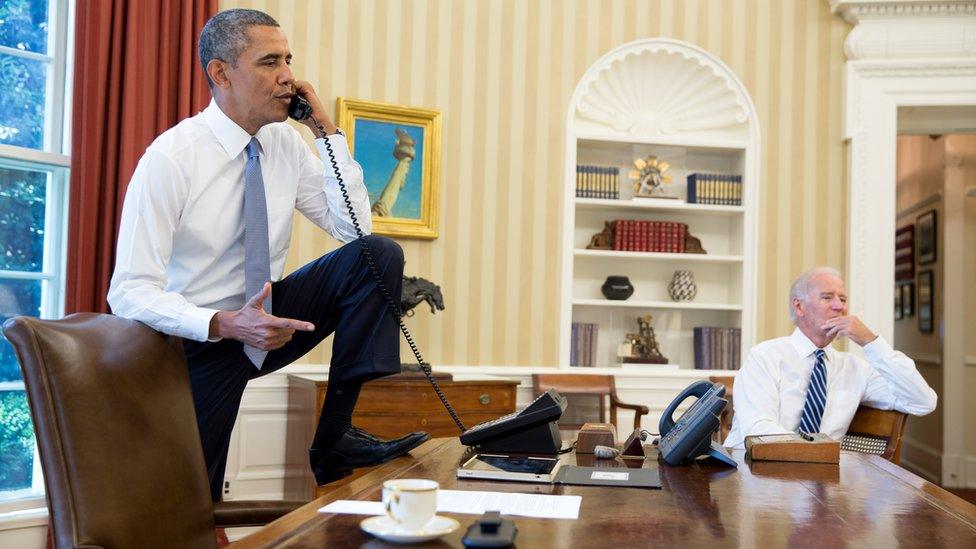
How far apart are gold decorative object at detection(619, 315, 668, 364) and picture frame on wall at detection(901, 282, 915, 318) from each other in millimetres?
3494

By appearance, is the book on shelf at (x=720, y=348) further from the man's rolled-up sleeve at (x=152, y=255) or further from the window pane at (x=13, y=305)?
the man's rolled-up sleeve at (x=152, y=255)

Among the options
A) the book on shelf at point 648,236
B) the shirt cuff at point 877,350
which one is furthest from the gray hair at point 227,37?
the book on shelf at point 648,236

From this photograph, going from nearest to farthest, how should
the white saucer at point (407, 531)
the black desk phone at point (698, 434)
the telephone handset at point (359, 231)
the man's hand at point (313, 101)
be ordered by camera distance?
the white saucer at point (407, 531)
the black desk phone at point (698, 434)
the telephone handset at point (359, 231)
the man's hand at point (313, 101)

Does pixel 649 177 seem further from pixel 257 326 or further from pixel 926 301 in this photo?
pixel 257 326

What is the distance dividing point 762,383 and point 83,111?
2.93 meters

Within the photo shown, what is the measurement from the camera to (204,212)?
234 cm

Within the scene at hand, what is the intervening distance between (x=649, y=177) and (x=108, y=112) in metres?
3.01

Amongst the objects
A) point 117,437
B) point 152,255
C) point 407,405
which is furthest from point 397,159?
point 117,437

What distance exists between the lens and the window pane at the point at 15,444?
12.5ft

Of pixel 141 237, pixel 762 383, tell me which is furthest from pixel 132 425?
pixel 762 383

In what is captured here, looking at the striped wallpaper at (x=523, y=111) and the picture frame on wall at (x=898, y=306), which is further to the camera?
the picture frame on wall at (x=898, y=306)

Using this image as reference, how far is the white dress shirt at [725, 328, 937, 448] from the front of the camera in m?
3.17

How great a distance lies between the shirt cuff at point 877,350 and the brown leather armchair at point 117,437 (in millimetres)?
2358

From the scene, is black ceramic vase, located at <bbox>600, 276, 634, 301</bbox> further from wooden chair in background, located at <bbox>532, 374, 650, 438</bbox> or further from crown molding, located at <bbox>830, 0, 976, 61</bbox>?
crown molding, located at <bbox>830, 0, 976, 61</bbox>
